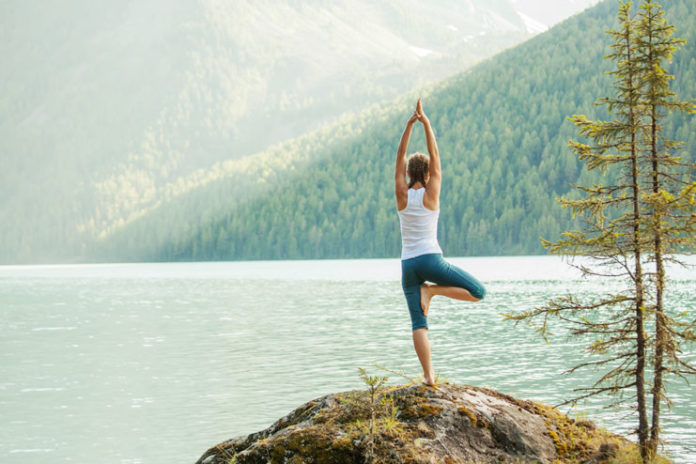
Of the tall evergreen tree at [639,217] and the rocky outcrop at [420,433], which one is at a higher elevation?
the tall evergreen tree at [639,217]

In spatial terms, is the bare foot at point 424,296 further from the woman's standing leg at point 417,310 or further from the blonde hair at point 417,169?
the blonde hair at point 417,169

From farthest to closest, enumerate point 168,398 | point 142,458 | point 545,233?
point 545,233 < point 168,398 < point 142,458

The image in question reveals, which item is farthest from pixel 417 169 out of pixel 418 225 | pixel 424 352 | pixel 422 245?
pixel 424 352

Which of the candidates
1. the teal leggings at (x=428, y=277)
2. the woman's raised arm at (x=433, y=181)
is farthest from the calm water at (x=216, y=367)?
the woman's raised arm at (x=433, y=181)

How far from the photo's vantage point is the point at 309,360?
105ft

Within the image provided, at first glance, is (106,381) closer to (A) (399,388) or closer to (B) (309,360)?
(B) (309,360)

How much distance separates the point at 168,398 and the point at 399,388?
17.2 metres

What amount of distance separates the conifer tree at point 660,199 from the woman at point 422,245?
2.65m

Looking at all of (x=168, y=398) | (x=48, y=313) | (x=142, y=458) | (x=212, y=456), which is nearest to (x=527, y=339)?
(x=168, y=398)

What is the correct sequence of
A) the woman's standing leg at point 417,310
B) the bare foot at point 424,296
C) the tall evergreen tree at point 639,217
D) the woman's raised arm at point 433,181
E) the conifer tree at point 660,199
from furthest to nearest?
the tall evergreen tree at point 639,217 < the conifer tree at point 660,199 < the bare foot at point 424,296 < the woman's standing leg at point 417,310 < the woman's raised arm at point 433,181

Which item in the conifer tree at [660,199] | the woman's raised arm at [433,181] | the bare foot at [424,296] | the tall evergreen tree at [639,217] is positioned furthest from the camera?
the tall evergreen tree at [639,217]

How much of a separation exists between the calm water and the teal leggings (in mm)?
2511

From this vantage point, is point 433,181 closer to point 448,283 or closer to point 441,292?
point 448,283

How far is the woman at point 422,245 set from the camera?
9.13 metres
